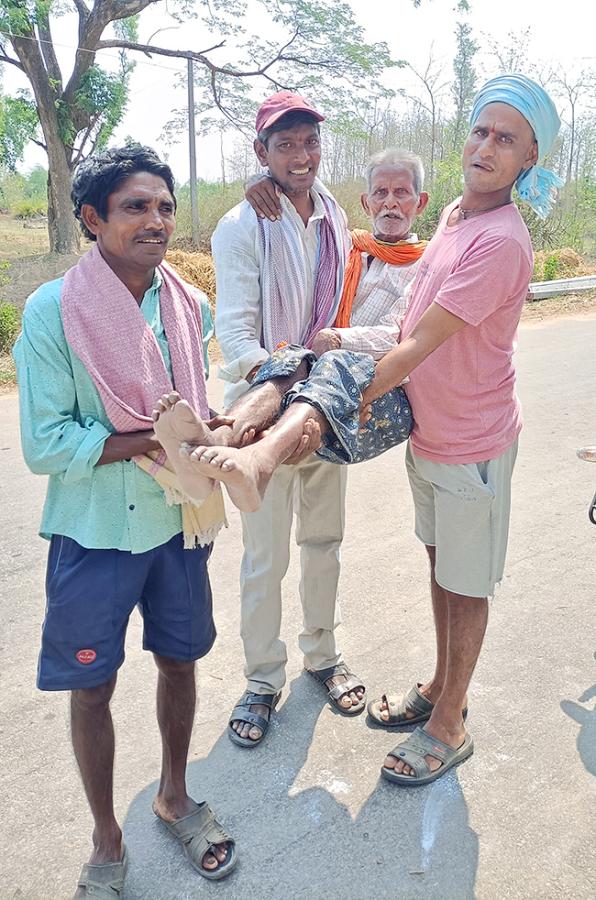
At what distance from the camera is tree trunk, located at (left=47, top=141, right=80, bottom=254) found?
44.0ft

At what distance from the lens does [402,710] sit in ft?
8.64

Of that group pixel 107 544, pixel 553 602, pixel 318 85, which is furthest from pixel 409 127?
pixel 107 544

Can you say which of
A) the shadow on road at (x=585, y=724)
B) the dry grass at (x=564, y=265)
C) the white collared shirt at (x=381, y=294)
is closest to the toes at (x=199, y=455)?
the white collared shirt at (x=381, y=294)

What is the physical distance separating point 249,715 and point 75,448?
1313 millimetres

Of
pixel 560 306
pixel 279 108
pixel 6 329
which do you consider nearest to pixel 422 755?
pixel 279 108

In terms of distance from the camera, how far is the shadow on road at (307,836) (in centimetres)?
198

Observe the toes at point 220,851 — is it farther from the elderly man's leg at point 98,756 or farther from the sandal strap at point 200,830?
the elderly man's leg at point 98,756


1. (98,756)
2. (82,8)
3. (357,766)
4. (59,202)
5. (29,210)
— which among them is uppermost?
(82,8)

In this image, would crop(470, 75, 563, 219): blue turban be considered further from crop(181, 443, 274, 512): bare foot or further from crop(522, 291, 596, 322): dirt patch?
crop(522, 291, 596, 322): dirt patch

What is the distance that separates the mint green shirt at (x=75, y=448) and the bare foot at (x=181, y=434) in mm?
171

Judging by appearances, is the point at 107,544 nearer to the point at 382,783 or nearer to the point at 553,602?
the point at 382,783

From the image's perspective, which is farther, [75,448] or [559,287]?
[559,287]

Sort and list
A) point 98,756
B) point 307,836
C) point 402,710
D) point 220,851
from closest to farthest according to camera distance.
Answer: point 98,756, point 220,851, point 307,836, point 402,710

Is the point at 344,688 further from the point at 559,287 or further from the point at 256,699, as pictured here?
the point at 559,287
